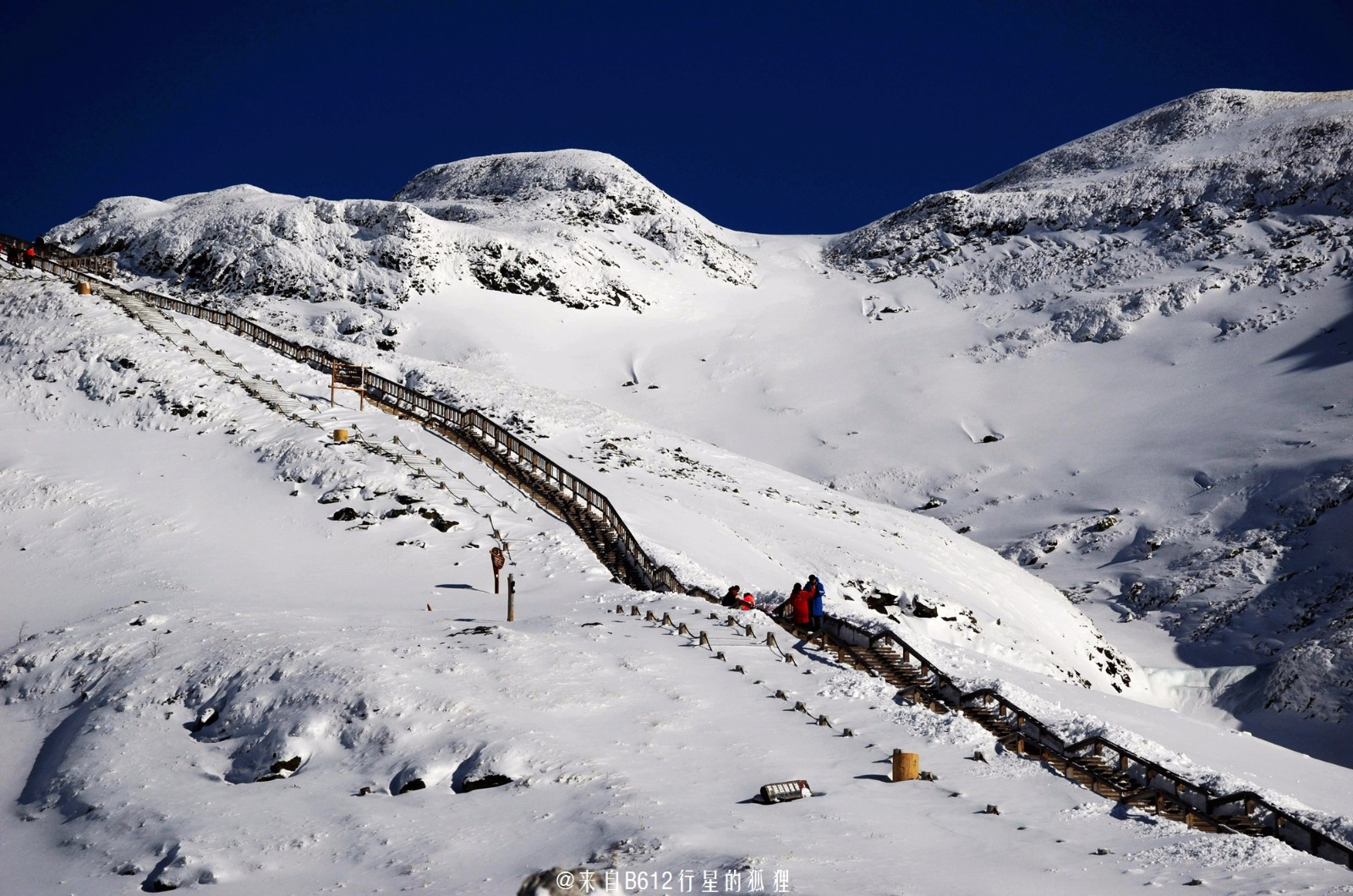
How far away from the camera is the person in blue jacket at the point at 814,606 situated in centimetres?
2081

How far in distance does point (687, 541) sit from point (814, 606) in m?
12.5

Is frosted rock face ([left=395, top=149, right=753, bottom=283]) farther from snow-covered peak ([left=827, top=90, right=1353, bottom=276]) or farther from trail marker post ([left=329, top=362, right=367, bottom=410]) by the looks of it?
trail marker post ([left=329, top=362, right=367, bottom=410])

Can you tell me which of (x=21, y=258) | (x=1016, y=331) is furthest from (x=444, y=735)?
(x=1016, y=331)

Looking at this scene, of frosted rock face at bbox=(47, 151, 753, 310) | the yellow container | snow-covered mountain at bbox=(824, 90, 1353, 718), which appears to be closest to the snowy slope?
the yellow container

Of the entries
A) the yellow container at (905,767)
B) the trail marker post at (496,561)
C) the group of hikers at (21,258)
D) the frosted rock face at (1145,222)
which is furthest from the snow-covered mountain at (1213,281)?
the group of hikers at (21,258)

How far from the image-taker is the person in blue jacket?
68.3 ft

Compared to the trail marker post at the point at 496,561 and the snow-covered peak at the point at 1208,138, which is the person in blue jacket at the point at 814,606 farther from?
the snow-covered peak at the point at 1208,138

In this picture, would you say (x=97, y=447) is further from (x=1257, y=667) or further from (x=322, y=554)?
(x=1257, y=667)

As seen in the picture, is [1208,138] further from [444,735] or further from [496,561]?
[444,735]

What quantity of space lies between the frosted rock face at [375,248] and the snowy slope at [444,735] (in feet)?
182

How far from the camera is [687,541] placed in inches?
1302

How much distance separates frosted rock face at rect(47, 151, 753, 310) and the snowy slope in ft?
182

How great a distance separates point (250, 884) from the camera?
37.4 ft

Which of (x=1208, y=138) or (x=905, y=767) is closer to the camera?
(x=905, y=767)
